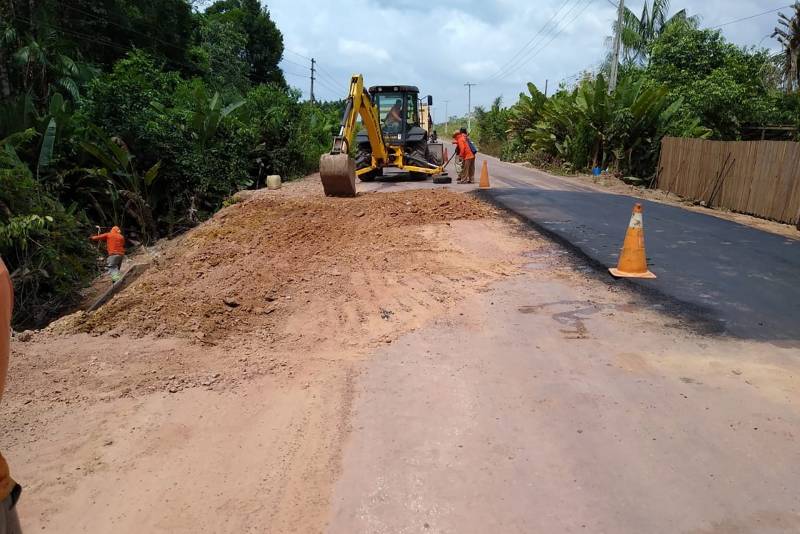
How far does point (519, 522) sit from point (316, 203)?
1009 centimetres

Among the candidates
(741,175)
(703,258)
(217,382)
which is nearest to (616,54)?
(741,175)

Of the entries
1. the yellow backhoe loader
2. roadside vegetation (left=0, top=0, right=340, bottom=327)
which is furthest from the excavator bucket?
roadside vegetation (left=0, top=0, right=340, bottom=327)

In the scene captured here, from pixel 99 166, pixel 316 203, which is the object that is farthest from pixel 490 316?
pixel 99 166

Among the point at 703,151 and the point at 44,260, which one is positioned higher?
the point at 703,151

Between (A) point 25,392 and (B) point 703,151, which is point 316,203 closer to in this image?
(A) point 25,392

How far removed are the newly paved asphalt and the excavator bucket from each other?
3442mm

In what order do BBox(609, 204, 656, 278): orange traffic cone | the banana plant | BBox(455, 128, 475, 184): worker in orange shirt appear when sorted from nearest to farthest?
BBox(609, 204, 656, 278): orange traffic cone < the banana plant < BBox(455, 128, 475, 184): worker in orange shirt

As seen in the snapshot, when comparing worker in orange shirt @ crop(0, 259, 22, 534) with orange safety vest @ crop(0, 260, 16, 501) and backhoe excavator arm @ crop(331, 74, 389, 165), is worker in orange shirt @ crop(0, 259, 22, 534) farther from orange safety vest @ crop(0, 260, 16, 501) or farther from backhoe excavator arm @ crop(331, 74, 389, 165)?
backhoe excavator arm @ crop(331, 74, 389, 165)

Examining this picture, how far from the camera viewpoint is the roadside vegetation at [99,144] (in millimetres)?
10750

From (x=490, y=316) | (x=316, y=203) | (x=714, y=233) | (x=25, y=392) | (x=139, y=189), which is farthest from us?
(x=139, y=189)

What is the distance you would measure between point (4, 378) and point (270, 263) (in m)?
5.70

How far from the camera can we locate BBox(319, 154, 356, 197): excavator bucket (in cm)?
1259

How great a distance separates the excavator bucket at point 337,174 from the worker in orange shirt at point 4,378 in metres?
11.2

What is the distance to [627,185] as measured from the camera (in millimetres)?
20328
